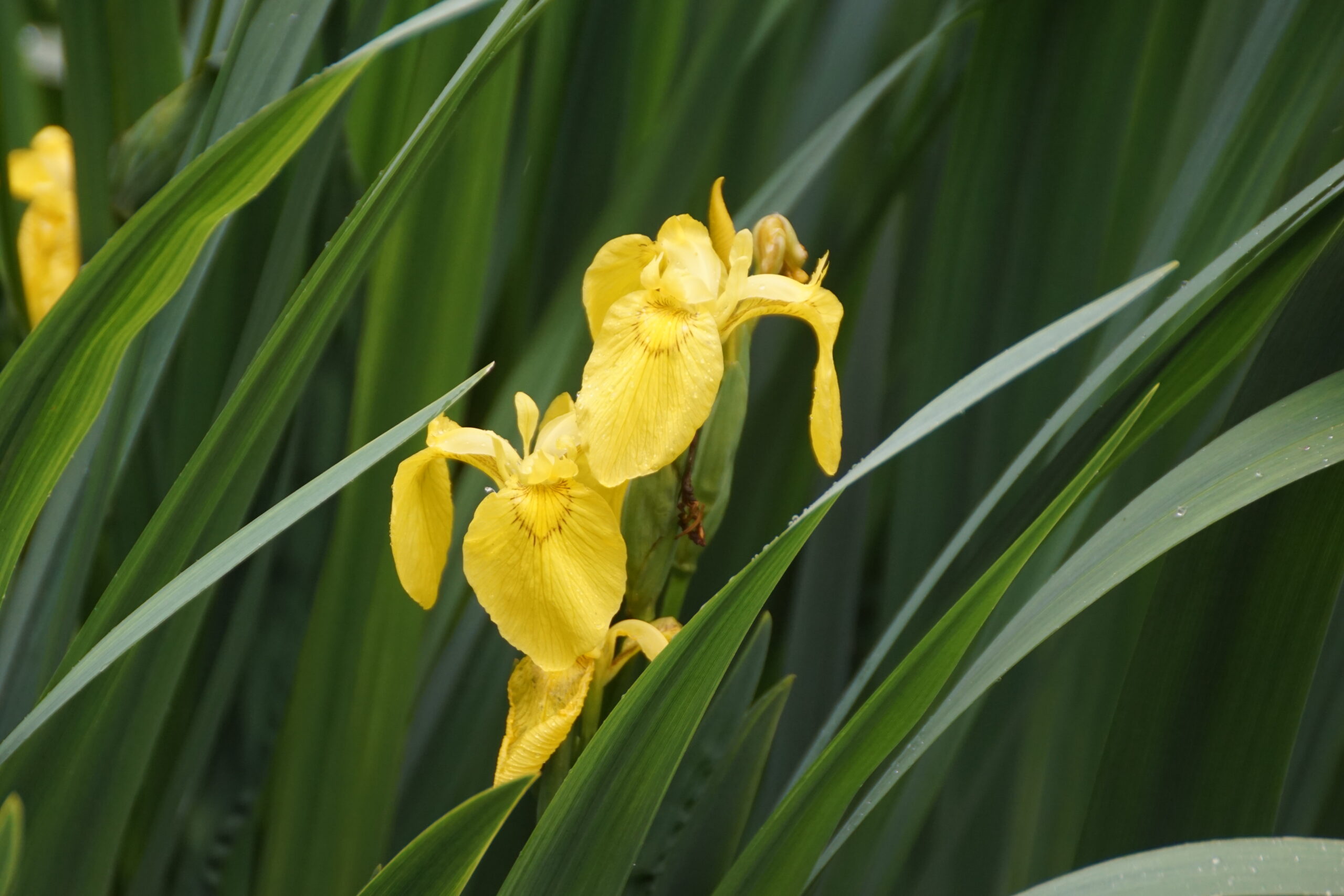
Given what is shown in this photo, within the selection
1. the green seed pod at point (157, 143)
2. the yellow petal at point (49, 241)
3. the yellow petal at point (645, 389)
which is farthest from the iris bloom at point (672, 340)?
the yellow petal at point (49, 241)

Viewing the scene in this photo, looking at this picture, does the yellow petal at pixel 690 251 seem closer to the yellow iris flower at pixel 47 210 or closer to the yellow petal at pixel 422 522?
the yellow petal at pixel 422 522

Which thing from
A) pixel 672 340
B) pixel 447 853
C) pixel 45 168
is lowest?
pixel 447 853

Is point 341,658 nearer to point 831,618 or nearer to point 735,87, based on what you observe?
point 831,618

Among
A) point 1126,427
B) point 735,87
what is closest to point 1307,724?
point 1126,427

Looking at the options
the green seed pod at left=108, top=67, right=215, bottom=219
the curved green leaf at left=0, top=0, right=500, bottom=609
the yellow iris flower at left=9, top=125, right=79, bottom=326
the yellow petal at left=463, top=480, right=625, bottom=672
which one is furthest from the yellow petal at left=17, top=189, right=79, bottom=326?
the yellow petal at left=463, top=480, right=625, bottom=672

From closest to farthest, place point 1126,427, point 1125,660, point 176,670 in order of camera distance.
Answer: point 1126,427, point 176,670, point 1125,660

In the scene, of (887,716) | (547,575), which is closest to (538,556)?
(547,575)

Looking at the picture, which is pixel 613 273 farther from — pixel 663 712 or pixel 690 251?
pixel 663 712
